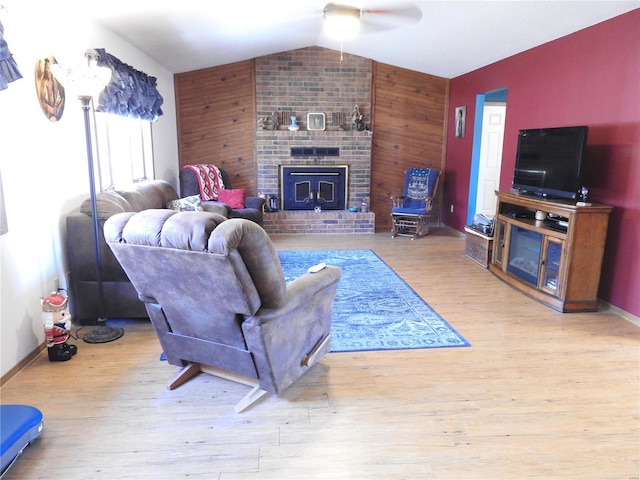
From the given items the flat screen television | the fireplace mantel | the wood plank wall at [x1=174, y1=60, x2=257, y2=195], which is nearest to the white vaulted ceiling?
the wood plank wall at [x1=174, y1=60, x2=257, y2=195]

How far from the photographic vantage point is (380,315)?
Result: 140 inches

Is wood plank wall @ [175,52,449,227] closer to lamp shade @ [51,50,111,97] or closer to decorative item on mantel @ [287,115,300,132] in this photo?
decorative item on mantel @ [287,115,300,132]

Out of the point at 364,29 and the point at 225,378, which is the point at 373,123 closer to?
the point at 364,29

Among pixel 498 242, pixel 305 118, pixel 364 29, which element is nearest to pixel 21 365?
pixel 498 242

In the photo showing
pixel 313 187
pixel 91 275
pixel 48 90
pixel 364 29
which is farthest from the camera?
pixel 313 187

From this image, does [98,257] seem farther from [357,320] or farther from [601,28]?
[601,28]

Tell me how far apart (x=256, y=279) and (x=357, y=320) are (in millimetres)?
1654

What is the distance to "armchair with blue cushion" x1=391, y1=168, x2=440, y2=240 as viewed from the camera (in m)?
6.45

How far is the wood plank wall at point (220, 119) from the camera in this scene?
680 centimetres

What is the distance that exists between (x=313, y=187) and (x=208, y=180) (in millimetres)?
1689

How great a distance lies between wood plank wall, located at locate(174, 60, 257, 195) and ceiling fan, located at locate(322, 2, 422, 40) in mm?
2141

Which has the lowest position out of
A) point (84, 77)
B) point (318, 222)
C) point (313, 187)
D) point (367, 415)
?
point (367, 415)

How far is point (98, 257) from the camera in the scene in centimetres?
315

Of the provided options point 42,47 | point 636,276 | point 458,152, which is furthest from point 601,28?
point 42,47
